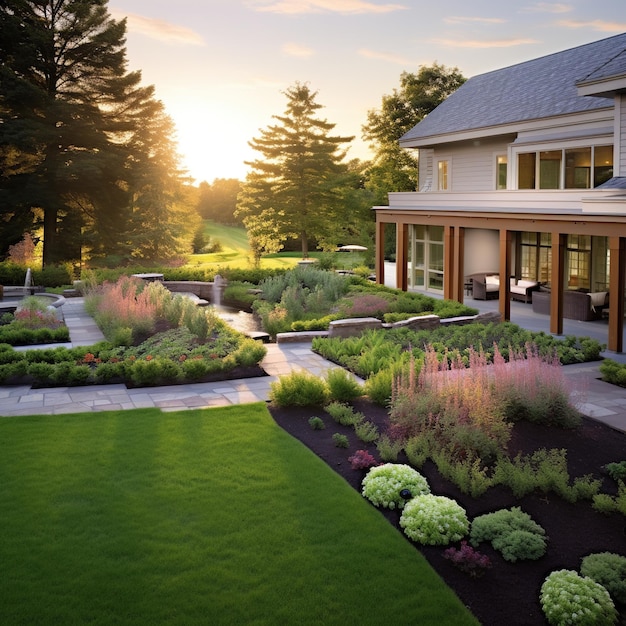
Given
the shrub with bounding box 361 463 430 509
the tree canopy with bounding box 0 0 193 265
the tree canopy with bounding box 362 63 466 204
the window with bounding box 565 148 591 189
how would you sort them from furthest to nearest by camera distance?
the tree canopy with bounding box 362 63 466 204 < the tree canopy with bounding box 0 0 193 265 < the window with bounding box 565 148 591 189 < the shrub with bounding box 361 463 430 509

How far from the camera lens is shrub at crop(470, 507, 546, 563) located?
6.19m

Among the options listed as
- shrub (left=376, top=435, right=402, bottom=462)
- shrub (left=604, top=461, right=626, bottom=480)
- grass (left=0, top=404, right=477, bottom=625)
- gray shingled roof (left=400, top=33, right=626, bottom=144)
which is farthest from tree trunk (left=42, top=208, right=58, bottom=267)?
shrub (left=604, top=461, right=626, bottom=480)

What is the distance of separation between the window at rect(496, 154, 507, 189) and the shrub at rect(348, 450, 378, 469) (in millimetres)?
16585

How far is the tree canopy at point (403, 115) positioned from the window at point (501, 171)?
1383 centimetres

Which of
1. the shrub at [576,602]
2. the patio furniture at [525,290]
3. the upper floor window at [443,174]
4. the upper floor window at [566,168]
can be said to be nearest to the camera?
the shrub at [576,602]

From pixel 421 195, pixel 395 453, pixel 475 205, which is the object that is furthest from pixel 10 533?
pixel 421 195

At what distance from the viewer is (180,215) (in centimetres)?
4166

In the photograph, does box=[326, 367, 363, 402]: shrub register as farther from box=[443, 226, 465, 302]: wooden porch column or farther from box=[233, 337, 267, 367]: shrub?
box=[443, 226, 465, 302]: wooden porch column

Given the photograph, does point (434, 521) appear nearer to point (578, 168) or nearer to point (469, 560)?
point (469, 560)

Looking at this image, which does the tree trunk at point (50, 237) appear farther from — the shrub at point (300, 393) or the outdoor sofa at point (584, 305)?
the shrub at point (300, 393)

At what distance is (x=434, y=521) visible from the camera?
21.2 feet

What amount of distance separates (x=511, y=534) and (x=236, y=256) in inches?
1886

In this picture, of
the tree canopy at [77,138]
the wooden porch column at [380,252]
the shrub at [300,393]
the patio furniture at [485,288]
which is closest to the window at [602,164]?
the patio furniture at [485,288]

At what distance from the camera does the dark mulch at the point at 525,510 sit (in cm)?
559
